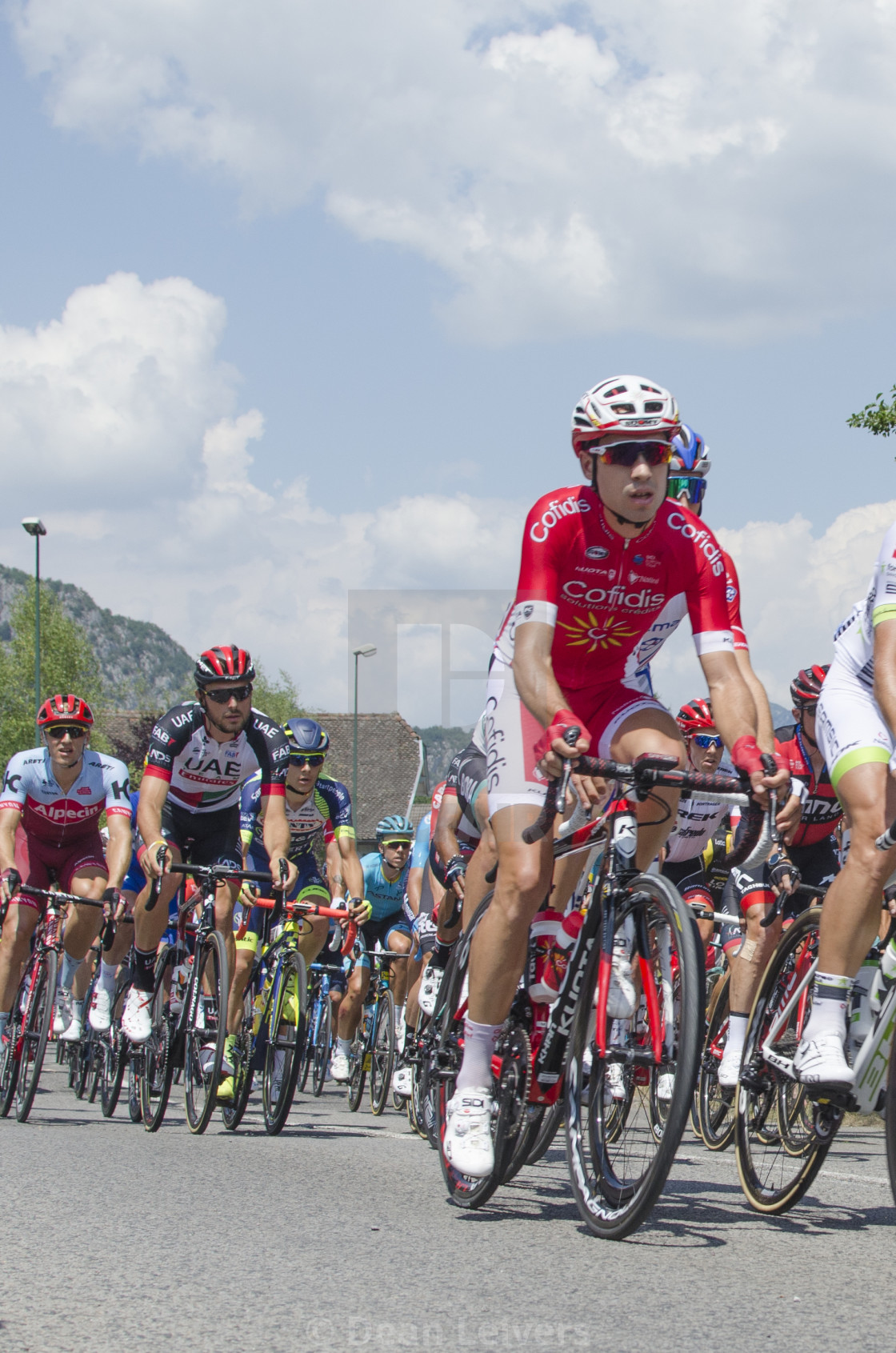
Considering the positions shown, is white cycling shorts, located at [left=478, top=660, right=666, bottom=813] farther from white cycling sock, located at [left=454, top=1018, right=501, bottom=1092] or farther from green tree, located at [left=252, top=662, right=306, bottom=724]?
green tree, located at [left=252, top=662, right=306, bottom=724]

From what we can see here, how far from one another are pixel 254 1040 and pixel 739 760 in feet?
15.5

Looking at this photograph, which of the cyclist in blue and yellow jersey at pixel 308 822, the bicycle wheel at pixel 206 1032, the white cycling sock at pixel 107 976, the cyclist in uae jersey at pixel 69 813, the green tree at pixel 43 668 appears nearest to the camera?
the bicycle wheel at pixel 206 1032

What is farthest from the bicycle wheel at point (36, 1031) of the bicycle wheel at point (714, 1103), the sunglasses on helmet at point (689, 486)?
the sunglasses on helmet at point (689, 486)

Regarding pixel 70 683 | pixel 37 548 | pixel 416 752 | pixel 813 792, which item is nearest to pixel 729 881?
pixel 813 792

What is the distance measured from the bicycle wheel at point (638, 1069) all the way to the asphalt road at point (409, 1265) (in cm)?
13

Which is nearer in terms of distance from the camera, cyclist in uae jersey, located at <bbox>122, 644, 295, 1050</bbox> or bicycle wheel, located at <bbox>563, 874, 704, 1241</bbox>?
bicycle wheel, located at <bbox>563, 874, 704, 1241</bbox>

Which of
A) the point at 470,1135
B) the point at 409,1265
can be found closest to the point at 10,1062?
the point at 470,1135

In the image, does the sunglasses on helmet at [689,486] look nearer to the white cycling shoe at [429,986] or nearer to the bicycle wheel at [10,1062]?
the white cycling shoe at [429,986]

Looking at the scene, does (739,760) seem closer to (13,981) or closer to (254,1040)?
(254,1040)

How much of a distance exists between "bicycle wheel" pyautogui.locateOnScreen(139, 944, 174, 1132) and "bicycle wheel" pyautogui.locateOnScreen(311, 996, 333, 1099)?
3.91m

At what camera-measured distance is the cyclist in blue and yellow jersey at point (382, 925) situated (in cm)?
1272

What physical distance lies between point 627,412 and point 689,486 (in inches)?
110

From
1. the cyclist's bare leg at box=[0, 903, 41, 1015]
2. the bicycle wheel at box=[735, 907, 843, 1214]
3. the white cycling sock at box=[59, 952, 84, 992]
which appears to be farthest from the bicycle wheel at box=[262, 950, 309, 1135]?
the white cycling sock at box=[59, 952, 84, 992]

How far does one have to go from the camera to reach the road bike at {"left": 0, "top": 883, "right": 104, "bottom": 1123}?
908cm
